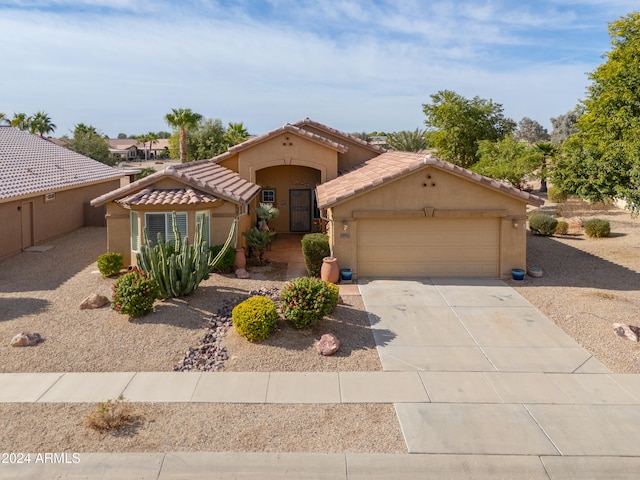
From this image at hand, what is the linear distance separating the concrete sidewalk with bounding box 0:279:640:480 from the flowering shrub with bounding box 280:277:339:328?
1.61m

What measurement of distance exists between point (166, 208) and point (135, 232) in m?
1.65

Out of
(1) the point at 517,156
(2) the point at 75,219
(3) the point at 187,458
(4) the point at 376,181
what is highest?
(1) the point at 517,156

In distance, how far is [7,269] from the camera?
18.8 m

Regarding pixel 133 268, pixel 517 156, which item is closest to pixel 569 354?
pixel 133 268

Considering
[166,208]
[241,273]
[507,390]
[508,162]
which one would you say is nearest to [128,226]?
[166,208]

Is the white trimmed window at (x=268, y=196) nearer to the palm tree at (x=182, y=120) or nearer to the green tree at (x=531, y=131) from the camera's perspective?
the palm tree at (x=182, y=120)

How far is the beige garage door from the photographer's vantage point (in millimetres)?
17469

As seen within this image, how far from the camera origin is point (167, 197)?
57.6ft

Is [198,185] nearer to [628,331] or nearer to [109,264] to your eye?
[109,264]

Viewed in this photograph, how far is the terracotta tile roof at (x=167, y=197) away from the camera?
56.4 ft

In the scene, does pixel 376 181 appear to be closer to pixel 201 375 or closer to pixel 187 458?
pixel 201 375

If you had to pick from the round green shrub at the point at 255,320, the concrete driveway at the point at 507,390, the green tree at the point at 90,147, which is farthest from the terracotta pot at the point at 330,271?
the green tree at the point at 90,147

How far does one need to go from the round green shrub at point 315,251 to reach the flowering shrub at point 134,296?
5961mm

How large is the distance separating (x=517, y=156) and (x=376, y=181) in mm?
18525
